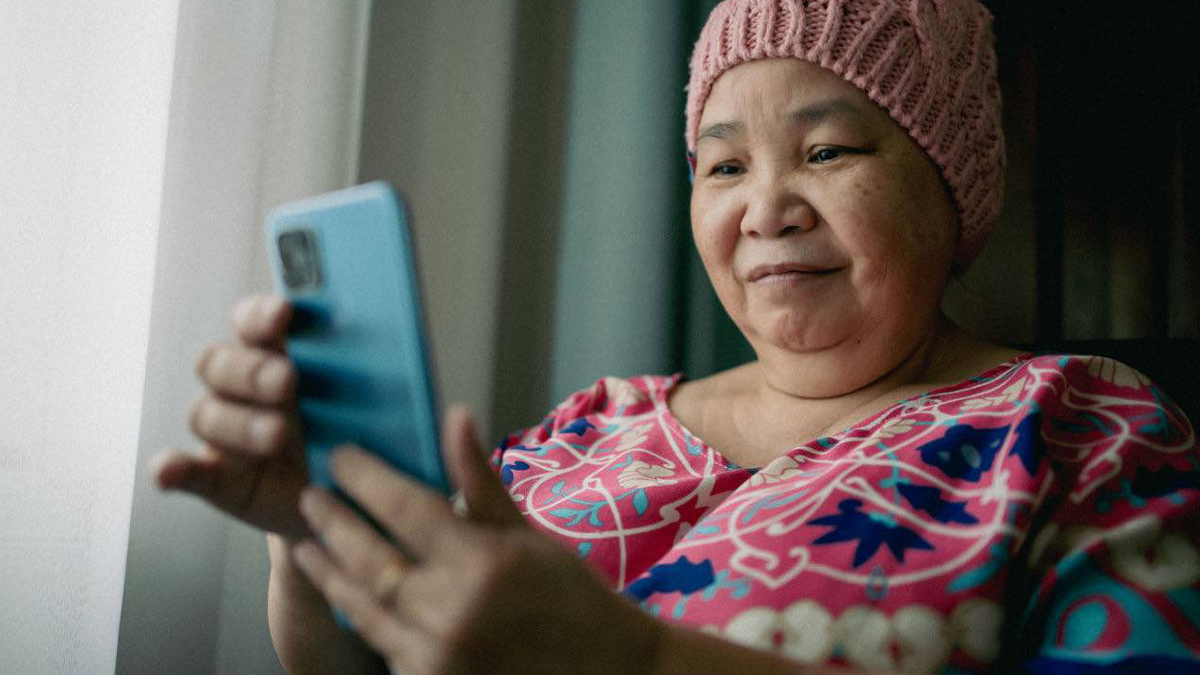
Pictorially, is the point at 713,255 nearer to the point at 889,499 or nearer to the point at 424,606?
the point at 889,499

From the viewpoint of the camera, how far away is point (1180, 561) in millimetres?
592

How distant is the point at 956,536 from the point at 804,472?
5.9 inches

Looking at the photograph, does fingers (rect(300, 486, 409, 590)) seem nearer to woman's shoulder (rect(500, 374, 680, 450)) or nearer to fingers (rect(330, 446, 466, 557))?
fingers (rect(330, 446, 466, 557))

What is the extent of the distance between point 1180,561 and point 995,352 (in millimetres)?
342

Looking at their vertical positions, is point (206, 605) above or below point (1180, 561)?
below

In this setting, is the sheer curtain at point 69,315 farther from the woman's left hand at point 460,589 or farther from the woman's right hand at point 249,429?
the woman's left hand at point 460,589

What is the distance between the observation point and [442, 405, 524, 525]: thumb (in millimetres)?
446

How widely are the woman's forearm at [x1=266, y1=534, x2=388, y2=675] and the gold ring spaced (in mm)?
230

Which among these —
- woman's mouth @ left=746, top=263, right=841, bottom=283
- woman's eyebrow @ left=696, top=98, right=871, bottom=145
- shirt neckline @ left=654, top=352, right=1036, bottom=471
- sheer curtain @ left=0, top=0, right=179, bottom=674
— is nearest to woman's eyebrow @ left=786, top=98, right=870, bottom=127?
woman's eyebrow @ left=696, top=98, right=871, bottom=145

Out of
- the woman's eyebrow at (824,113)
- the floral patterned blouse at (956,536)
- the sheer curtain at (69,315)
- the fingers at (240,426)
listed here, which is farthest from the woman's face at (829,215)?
the sheer curtain at (69,315)

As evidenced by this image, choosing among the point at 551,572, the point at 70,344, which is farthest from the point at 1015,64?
the point at 70,344

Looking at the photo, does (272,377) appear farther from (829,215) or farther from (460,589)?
(829,215)

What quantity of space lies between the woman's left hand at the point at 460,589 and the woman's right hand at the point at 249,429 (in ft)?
0.26

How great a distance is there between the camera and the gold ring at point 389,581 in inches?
16.4
